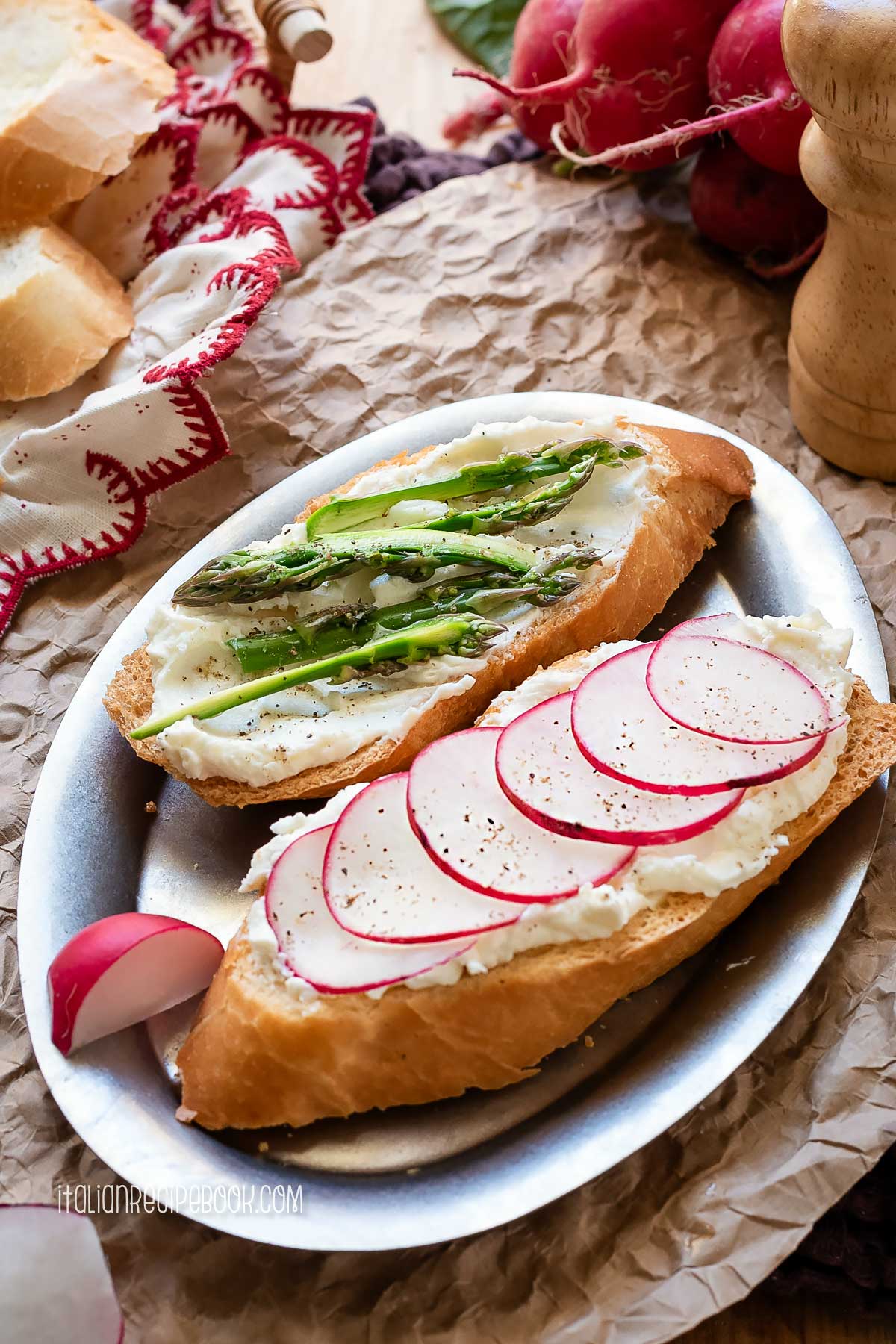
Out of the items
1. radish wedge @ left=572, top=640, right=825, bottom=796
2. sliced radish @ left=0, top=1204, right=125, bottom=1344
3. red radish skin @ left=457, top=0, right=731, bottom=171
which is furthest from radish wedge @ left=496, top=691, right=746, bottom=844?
red radish skin @ left=457, top=0, right=731, bottom=171

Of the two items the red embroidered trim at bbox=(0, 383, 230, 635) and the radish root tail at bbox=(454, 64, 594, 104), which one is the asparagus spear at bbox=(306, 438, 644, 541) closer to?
the red embroidered trim at bbox=(0, 383, 230, 635)

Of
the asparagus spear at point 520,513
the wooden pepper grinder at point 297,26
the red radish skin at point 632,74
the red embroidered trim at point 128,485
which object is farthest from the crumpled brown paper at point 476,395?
the asparagus spear at point 520,513

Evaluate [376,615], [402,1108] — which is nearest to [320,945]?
[402,1108]

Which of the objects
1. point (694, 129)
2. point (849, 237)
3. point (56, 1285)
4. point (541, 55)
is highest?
point (541, 55)

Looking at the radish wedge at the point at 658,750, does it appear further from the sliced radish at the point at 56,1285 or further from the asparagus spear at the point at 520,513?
the sliced radish at the point at 56,1285

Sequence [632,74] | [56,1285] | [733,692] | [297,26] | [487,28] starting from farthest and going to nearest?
[487,28], [297,26], [632,74], [733,692], [56,1285]

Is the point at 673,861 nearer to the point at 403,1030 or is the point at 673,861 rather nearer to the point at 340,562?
the point at 403,1030
